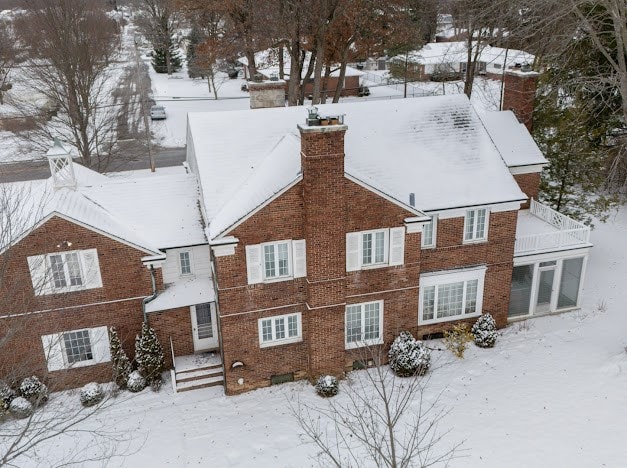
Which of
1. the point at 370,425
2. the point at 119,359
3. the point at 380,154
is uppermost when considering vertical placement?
the point at 380,154

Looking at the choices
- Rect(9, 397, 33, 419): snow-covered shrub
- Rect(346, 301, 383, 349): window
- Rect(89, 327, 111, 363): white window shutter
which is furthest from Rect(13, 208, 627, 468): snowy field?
Rect(346, 301, 383, 349): window

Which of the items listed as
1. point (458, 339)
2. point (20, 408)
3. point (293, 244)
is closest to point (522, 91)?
point (458, 339)

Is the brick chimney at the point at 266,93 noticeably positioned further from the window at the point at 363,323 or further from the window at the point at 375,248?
the window at the point at 363,323

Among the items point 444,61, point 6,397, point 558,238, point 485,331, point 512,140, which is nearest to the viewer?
point 6,397

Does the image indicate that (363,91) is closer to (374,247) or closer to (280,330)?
(374,247)

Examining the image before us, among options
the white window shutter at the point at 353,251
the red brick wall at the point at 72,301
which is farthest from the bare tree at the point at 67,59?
the white window shutter at the point at 353,251

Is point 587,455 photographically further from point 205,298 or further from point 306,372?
point 205,298

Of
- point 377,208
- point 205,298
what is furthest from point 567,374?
point 205,298

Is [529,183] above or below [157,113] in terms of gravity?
above
